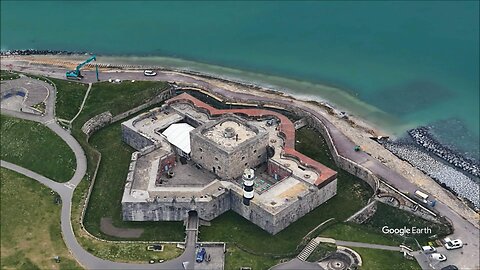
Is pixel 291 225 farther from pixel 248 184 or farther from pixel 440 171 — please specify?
pixel 440 171

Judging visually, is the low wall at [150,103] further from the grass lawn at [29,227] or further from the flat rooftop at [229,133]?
the grass lawn at [29,227]

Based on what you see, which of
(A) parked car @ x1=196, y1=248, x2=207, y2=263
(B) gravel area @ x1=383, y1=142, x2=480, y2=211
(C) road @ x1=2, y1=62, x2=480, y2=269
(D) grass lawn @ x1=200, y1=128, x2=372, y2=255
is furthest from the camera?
(B) gravel area @ x1=383, y1=142, x2=480, y2=211

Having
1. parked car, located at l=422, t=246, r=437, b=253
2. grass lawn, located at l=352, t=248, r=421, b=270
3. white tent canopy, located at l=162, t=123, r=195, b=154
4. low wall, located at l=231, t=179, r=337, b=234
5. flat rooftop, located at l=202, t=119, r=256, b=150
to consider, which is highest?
flat rooftop, located at l=202, t=119, r=256, b=150

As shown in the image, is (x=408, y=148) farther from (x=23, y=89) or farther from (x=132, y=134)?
(x=23, y=89)

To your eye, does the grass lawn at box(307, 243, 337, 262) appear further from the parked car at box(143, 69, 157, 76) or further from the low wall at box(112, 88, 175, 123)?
the parked car at box(143, 69, 157, 76)

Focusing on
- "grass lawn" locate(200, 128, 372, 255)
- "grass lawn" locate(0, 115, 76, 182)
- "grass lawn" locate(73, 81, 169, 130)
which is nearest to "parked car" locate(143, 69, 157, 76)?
"grass lawn" locate(73, 81, 169, 130)

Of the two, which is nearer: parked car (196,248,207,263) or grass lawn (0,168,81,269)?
grass lawn (0,168,81,269)

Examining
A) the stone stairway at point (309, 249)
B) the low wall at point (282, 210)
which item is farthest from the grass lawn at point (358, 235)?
the low wall at point (282, 210)
